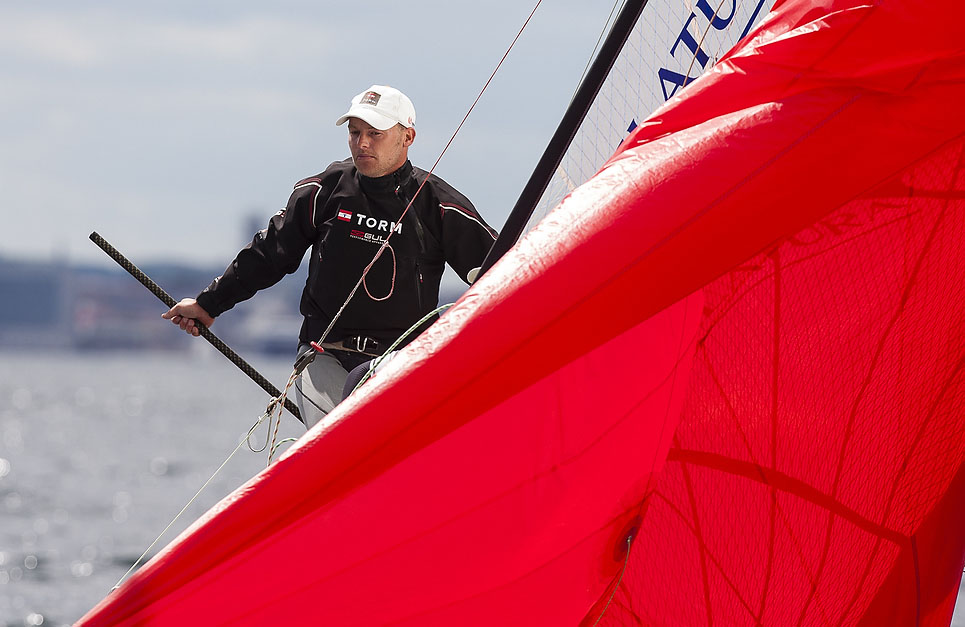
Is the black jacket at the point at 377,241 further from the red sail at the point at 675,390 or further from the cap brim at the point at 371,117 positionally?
the red sail at the point at 675,390

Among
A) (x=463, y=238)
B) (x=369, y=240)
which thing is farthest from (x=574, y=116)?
(x=369, y=240)

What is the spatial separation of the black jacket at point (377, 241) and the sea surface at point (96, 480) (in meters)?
4.22

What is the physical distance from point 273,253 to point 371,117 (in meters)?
0.57

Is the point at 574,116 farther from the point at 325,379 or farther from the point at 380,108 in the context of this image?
the point at 325,379

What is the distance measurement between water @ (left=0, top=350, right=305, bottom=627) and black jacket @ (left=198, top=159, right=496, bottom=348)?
480 cm

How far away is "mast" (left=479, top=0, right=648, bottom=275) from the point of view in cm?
401

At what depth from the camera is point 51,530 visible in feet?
51.3

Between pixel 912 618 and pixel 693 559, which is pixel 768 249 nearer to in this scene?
pixel 693 559

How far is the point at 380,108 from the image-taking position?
165 inches

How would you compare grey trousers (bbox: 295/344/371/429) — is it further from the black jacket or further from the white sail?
the white sail

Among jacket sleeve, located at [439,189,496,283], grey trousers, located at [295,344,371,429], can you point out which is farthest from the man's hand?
jacket sleeve, located at [439,189,496,283]

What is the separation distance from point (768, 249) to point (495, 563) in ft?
3.29

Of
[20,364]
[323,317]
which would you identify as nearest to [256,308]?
[20,364]

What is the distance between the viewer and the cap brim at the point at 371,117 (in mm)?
4168
